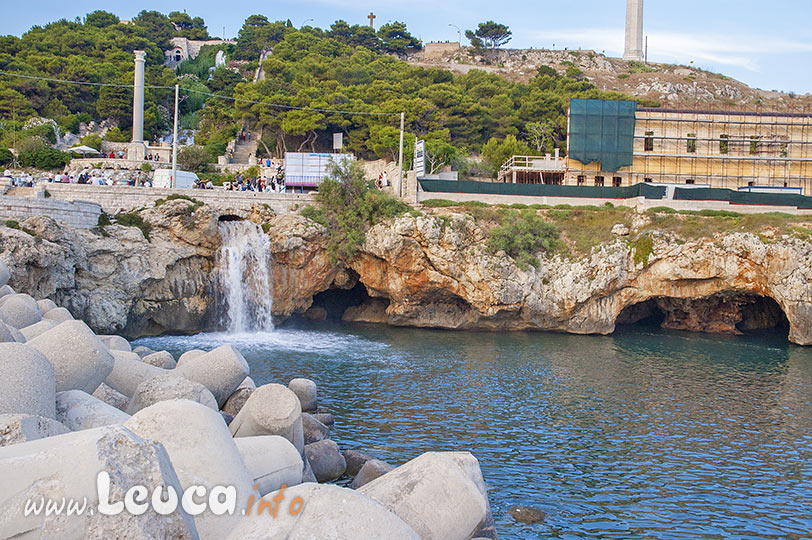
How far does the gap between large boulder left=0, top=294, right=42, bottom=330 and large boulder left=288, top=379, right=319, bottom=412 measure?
Result: 819cm

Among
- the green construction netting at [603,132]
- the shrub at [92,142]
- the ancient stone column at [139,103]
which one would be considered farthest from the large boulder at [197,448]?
the shrub at [92,142]

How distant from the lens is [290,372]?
2847cm

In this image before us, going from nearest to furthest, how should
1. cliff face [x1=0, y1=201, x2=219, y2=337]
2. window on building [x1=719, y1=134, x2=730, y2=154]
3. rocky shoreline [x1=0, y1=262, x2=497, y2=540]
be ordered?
1. rocky shoreline [x1=0, y1=262, x2=497, y2=540]
2. cliff face [x1=0, y1=201, x2=219, y2=337]
3. window on building [x1=719, y1=134, x2=730, y2=154]

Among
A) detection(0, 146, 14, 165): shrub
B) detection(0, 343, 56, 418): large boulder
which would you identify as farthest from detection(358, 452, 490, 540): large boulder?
detection(0, 146, 14, 165): shrub

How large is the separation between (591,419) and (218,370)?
12951mm

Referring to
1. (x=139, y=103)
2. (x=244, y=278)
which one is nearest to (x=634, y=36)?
(x=139, y=103)

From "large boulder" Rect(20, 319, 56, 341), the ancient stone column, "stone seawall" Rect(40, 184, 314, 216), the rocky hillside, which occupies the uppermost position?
the rocky hillside

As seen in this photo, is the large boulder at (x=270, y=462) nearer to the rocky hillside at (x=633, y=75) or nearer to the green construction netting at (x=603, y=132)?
the green construction netting at (x=603, y=132)

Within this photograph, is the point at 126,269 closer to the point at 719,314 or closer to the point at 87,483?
the point at 87,483

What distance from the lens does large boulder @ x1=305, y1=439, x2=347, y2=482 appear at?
1609cm

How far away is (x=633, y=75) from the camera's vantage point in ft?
406

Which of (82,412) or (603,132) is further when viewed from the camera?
(603,132)

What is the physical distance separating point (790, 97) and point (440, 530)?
436 feet

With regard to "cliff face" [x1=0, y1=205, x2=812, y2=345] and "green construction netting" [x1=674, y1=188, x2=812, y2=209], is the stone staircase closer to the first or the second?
"cliff face" [x1=0, y1=205, x2=812, y2=345]
